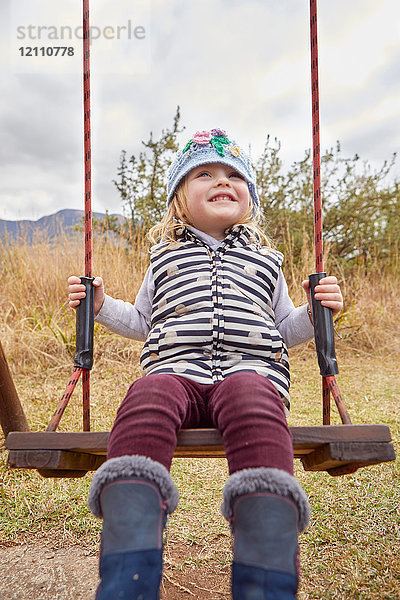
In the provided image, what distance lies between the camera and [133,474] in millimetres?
933

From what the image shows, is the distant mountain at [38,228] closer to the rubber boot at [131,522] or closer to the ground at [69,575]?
the ground at [69,575]

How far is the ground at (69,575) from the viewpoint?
1.44 m

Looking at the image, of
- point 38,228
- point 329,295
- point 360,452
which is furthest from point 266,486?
point 38,228

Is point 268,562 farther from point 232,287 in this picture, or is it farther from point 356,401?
point 356,401

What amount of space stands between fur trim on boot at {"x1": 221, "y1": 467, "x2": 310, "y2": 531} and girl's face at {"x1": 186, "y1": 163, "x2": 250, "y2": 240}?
3.01ft

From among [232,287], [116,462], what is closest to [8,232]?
[232,287]

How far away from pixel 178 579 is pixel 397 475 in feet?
3.50

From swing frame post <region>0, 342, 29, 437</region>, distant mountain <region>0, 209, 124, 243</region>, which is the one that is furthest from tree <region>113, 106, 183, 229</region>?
swing frame post <region>0, 342, 29, 437</region>

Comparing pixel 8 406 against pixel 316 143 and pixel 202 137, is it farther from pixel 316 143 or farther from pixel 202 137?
pixel 316 143

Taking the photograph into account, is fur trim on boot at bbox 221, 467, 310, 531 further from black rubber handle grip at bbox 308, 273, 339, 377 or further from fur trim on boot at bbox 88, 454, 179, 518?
black rubber handle grip at bbox 308, 273, 339, 377

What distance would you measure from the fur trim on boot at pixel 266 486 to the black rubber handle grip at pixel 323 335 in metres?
0.43

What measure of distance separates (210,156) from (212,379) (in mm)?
788

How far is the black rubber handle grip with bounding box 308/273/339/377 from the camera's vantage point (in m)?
1.32

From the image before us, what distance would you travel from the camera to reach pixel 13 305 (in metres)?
4.29
